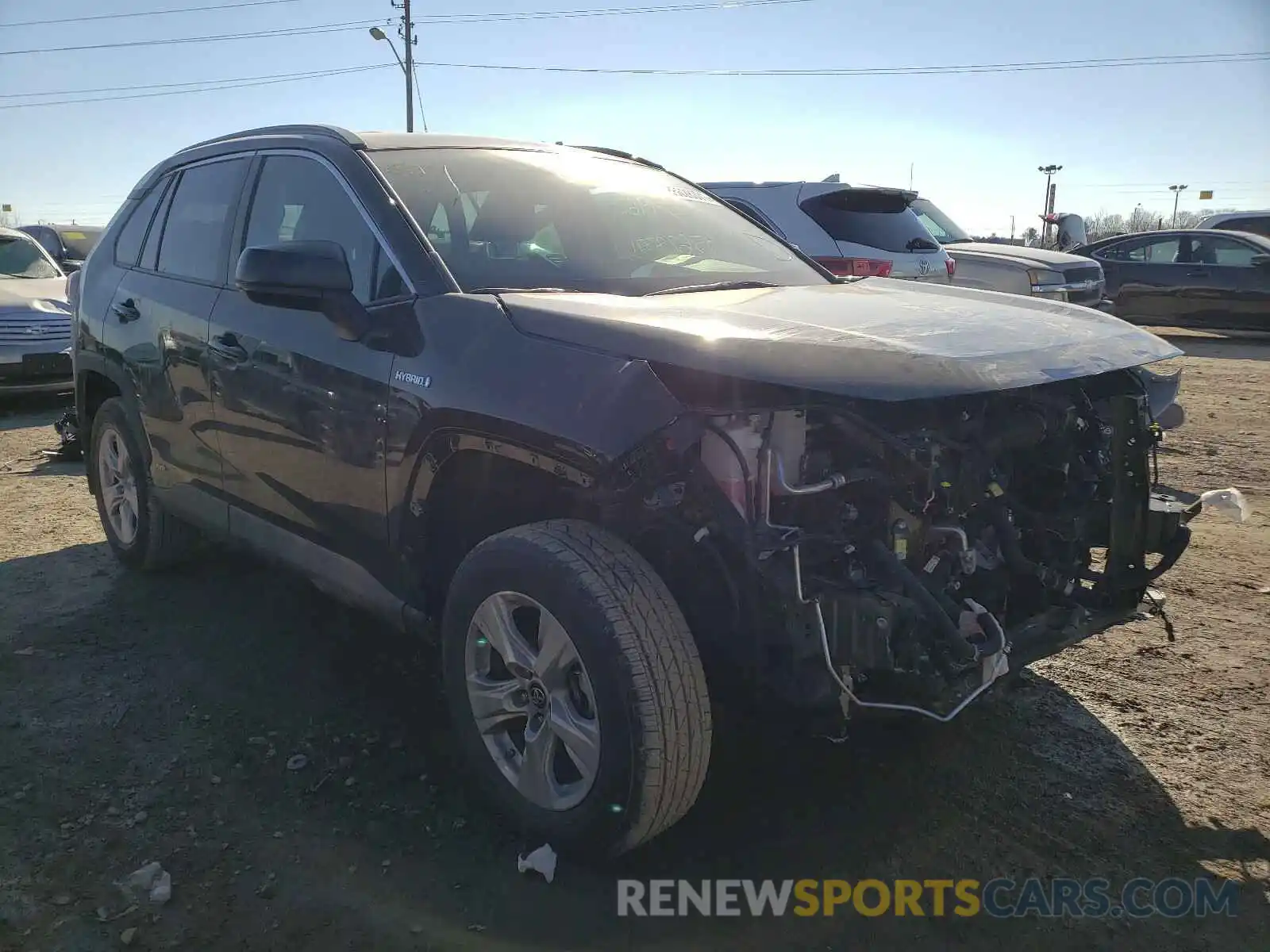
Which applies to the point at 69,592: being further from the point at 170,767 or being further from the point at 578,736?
the point at 578,736

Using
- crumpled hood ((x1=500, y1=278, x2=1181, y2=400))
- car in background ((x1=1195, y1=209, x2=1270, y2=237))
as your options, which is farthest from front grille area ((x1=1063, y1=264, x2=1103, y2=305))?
crumpled hood ((x1=500, y1=278, x2=1181, y2=400))

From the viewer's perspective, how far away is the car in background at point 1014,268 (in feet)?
34.8

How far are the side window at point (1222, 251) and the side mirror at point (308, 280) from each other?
13816mm

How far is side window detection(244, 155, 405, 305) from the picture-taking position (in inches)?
117

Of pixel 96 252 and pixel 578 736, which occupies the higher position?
pixel 96 252

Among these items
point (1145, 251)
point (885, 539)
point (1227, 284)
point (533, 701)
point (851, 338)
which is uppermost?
point (1145, 251)

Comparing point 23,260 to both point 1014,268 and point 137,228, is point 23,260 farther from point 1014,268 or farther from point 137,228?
point 1014,268

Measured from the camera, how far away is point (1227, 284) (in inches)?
517

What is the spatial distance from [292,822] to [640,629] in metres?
1.23

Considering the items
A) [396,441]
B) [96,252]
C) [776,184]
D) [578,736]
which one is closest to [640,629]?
[578,736]

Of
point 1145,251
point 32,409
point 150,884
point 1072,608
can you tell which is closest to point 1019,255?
point 1145,251

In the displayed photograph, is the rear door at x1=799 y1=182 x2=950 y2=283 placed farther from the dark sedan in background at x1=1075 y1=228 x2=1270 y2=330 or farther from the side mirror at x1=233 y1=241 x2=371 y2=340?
the dark sedan in background at x1=1075 y1=228 x2=1270 y2=330

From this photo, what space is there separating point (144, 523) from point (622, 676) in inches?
125

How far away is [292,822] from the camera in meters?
2.68
